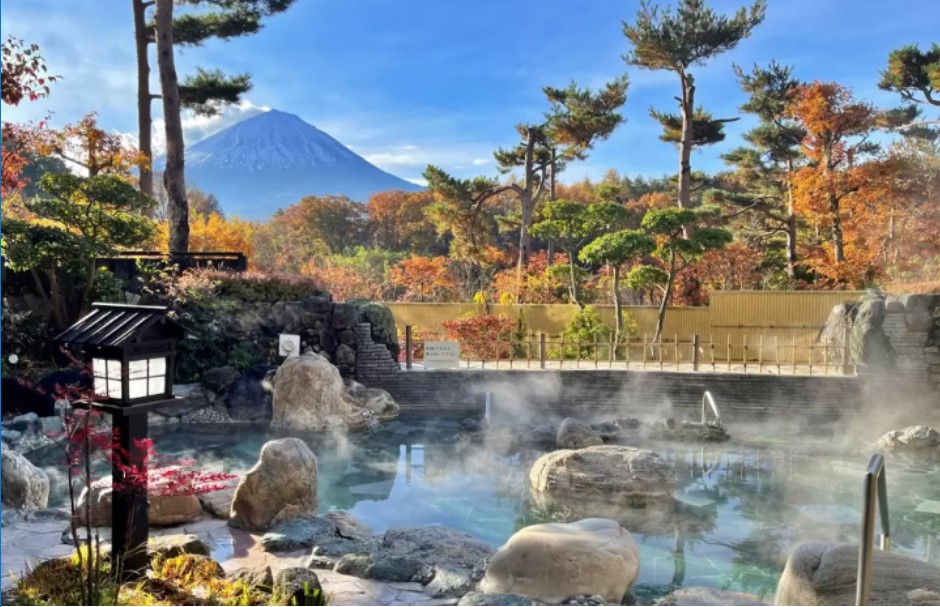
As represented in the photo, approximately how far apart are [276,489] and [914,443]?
22.5 feet

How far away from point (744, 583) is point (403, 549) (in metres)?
2.14

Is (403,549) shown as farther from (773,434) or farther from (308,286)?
(308,286)

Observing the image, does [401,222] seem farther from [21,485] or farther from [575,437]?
[21,485]

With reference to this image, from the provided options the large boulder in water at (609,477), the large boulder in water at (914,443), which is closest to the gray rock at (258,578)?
the large boulder in water at (609,477)

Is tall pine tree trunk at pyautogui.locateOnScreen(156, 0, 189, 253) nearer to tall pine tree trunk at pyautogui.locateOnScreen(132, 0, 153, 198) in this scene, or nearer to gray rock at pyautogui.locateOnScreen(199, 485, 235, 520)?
tall pine tree trunk at pyautogui.locateOnScreen(132, 0, 153, 198)

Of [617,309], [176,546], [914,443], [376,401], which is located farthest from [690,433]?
[176,546]

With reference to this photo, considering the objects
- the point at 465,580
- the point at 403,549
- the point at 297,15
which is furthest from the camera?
the point at 297,15

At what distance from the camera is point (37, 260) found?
895cm

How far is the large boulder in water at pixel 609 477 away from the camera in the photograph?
19.6 feet

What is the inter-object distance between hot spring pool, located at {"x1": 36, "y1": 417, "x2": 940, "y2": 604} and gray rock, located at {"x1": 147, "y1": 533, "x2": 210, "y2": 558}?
1788 millimetres

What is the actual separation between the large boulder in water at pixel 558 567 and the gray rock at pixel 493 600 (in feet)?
0.67

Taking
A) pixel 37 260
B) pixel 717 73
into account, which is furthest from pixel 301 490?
pixel 717 73

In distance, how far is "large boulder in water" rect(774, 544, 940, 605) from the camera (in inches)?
120

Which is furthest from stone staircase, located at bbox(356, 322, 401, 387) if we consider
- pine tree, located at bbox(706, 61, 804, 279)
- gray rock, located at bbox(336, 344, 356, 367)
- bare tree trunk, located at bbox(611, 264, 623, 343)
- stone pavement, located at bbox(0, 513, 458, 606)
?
pine tree, located at bbox(706, 61, 804, 279)
